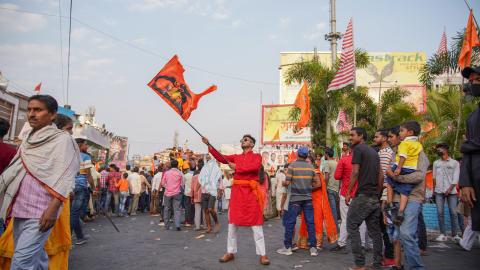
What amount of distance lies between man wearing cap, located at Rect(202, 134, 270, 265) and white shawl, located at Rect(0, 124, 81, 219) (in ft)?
9.77

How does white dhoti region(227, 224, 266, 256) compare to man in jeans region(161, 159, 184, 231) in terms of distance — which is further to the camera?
man in jeans region(161, 159, 184, 231)

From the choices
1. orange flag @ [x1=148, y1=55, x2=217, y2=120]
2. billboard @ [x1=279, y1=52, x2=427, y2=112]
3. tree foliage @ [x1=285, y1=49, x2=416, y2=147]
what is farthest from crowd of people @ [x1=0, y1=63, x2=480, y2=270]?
billboard @ [x1=279, y1=52, x2=427, y2=112]

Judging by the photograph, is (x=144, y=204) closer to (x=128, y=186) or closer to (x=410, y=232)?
(x=128, y=186)

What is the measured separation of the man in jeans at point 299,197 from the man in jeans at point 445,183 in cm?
316

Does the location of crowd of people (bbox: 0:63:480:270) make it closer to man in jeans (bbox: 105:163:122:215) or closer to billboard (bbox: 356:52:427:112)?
man in jeans (bbox: 105:163:122:215)

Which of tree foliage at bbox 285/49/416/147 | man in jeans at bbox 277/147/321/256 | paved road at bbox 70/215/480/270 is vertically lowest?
paved road at bbox 70/215/480/270

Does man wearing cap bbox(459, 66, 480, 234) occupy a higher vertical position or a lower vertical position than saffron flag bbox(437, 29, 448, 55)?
lower

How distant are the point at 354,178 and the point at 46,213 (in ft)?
12.7

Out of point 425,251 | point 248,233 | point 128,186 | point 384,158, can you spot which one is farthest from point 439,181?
point 128,186

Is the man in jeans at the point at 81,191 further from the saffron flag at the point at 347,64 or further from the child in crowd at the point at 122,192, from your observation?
the saffron flag at the point at 347,64

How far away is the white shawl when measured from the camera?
3.05 meters

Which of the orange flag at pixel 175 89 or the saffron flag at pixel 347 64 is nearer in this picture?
the orange flag at pixel 175 89

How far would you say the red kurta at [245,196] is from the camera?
5801 millimetres

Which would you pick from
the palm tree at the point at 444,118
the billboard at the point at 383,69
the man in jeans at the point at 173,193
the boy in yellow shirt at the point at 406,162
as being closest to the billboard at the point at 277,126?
the billboard at the point at 383,69
